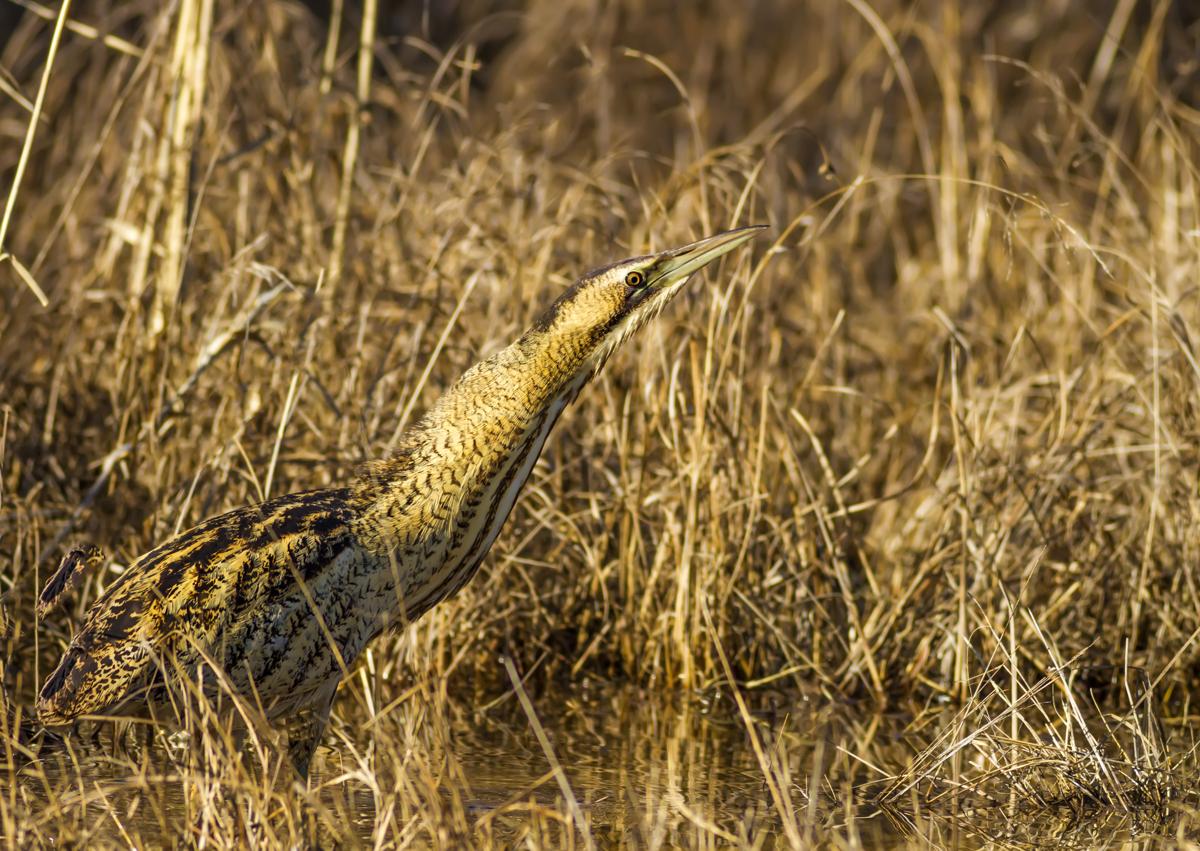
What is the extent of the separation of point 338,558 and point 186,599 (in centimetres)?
25

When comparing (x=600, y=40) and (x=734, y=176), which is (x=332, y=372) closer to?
(x=734, y=176)

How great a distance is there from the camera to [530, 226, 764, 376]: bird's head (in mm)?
3195

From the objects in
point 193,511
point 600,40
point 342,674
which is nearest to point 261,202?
point 193,511

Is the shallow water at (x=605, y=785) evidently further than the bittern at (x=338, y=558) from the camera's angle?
No

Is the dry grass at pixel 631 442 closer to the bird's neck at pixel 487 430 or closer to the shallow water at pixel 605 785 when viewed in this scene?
the shallow water at pixel 605 785

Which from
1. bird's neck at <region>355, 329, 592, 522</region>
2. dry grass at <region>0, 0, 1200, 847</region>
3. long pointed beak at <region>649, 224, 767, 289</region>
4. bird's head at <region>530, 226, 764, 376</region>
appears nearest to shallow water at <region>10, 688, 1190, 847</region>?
dry grass at <region>0, 0, 1200, 847</region>

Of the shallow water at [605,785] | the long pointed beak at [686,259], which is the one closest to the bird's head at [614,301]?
the long pointed beak at [686,259]

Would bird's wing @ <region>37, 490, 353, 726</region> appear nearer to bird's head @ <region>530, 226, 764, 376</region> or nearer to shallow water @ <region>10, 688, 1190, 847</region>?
shallow water @ <region>10, 688, 1190, 847</region>

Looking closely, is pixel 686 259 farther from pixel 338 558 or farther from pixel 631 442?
pixel 631 442

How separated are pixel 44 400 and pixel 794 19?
4.78m

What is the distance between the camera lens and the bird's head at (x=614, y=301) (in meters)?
3.20

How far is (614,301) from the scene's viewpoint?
3.20 metres

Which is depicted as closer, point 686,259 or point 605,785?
point 686,259

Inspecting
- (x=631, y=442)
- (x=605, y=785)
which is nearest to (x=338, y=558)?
(x=605, y=785)
